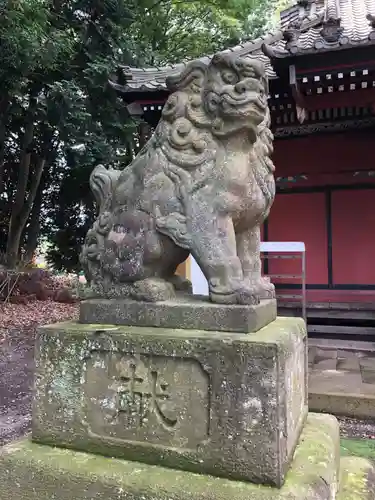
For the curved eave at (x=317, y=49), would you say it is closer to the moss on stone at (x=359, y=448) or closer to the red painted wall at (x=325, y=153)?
the red painted wall at (x=325, y=153)

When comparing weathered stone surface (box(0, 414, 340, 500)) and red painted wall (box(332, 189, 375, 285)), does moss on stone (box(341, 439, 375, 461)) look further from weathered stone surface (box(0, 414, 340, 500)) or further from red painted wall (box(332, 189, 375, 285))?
red painted wall (box(332, 189, 375, 285))

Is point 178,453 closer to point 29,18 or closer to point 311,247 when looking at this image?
point 311,247

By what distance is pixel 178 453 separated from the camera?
175cm

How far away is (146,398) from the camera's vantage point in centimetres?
182

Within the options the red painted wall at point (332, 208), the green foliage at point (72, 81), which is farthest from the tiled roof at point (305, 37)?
the green foliage at point (72, 81)

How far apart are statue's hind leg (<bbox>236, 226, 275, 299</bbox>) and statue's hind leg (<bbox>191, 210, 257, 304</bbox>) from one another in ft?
0.69

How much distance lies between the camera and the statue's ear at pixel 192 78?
6.72 feet

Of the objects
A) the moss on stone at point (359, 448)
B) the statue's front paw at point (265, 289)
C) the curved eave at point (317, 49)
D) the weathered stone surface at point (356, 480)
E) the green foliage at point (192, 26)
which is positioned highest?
the green foliage at point (192, 26)

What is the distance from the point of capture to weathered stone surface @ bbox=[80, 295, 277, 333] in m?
1.80

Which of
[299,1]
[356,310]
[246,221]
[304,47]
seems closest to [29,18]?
[304,47]

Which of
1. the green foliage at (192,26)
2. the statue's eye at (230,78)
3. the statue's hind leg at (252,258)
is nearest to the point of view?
the statue's eye at (230,78)

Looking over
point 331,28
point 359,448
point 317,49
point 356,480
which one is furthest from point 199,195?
point 331,28

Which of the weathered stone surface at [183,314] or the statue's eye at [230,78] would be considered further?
the statue's eye at [230,78]

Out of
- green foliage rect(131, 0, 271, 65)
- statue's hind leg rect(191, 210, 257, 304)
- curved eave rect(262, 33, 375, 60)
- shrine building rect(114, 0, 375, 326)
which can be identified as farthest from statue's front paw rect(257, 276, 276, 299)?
green foliage rect(131, 0, 271, 65)
